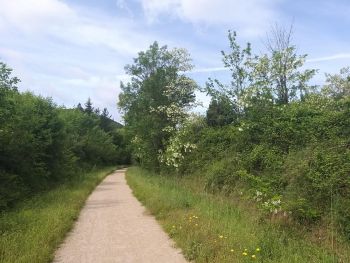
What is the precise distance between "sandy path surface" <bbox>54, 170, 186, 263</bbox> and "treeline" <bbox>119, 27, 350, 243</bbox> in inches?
118

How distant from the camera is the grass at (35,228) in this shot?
8.83m

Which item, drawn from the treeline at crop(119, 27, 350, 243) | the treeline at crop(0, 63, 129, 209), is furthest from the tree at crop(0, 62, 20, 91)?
the treeline at crop(119, 27, 350, 243)

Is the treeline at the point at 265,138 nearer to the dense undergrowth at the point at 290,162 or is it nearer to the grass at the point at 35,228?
the dense undergrowth at the point at 290,162

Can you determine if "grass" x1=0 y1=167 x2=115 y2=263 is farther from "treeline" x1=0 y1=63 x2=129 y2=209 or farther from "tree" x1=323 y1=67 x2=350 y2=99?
"tree" x1=323 y1=67 x2=350 y2=99

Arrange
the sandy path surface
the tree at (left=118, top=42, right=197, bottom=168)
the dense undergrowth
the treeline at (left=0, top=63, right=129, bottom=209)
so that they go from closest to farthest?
the sandy path surface
the dense undergrowth
the treeline at (left=0, top=63, right=129, bottom=209)
the tree at (left=118, top=42, right=197, bottom=168)

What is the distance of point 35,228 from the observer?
11.4m

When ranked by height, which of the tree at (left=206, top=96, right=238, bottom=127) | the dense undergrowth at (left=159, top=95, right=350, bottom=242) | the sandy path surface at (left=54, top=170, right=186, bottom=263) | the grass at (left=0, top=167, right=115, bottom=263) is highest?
the tree at (left=206, top=96, right=238, bottom=127)

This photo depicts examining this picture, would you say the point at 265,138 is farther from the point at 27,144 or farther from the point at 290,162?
the point at 27,144

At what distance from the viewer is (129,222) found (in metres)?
14.2

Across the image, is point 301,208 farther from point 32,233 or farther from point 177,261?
point 32,233

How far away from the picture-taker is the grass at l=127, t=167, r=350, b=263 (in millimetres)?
8227

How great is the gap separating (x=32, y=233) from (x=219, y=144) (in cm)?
1248

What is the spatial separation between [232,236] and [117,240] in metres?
3.15

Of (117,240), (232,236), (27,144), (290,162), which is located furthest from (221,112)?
(232,236)
